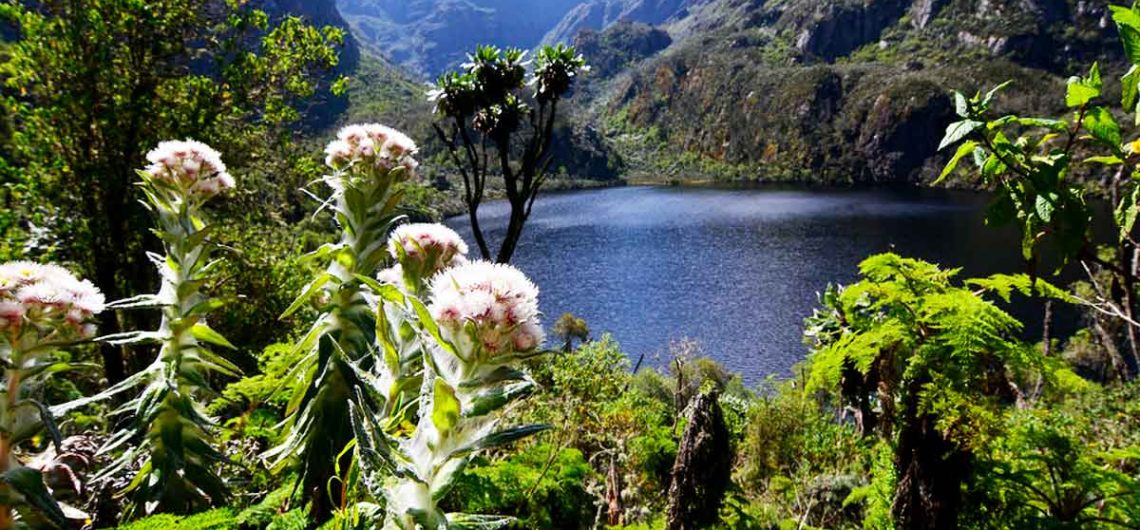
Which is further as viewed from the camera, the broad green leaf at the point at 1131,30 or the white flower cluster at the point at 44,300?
the white flower cluster at the point at 44,300

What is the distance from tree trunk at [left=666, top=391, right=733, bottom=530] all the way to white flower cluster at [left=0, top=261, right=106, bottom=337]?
2.87m

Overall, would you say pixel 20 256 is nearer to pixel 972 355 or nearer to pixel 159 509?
pixel 159 509

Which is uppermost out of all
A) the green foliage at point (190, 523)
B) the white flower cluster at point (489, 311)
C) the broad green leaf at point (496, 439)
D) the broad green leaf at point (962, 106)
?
the broad green leaf at point (962, 106)

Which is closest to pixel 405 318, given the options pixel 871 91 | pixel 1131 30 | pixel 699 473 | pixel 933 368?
pixel 1131 30

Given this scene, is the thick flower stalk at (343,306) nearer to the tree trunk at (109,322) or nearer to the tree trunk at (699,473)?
the tree trunk at (699,473)

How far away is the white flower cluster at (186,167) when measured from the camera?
2.56m

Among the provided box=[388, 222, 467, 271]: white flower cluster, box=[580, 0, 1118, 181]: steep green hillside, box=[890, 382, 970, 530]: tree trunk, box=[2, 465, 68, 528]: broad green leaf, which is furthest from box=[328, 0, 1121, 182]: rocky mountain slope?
box=[2, 465, 68, 528]: broad green leaf

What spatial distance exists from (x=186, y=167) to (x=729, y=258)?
2510 inches

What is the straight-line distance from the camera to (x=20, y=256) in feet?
20.2

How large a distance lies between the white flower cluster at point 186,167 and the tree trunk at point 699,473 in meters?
2.77

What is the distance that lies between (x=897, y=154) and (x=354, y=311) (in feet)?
517

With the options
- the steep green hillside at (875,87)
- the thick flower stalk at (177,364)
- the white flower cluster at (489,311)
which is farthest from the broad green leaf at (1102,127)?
the steep green hillside at (875,87)

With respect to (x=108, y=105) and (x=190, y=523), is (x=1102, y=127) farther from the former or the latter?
(x=108, y=105)

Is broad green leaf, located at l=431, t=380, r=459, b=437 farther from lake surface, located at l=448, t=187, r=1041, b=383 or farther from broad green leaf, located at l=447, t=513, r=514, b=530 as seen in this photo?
lake surface, located at l=448, t=187, r=1041, b=383
